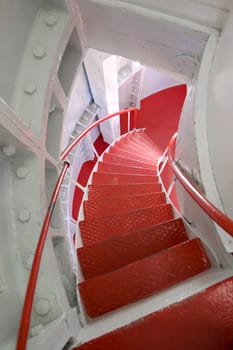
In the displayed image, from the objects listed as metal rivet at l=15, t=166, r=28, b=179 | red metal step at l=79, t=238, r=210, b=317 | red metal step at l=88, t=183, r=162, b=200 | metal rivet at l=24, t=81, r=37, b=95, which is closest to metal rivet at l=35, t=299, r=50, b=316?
red metal step at l=79, t=238, r=210, b=317

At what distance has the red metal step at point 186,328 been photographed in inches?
44.1

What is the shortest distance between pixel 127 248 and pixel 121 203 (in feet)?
3.26

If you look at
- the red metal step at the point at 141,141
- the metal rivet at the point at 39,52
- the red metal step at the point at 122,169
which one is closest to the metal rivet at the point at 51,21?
the metal rivet at the point at 39,52

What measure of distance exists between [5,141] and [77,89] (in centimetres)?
336

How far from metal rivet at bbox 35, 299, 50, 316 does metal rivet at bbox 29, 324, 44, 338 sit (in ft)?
0.20

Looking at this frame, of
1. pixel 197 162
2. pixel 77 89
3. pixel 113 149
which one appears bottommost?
pixel 197 162

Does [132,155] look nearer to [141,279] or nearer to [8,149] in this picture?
[141,279]

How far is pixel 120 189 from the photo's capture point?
373 cm

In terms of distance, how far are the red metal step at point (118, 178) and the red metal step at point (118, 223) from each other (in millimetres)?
1068

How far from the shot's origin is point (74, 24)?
2.16m

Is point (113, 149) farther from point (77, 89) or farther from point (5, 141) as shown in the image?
point (5, 141)

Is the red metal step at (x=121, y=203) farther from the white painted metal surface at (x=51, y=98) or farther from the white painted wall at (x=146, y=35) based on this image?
the white painted wall at (x=146, y=35)

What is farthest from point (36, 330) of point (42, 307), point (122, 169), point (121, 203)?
point (122, 169)

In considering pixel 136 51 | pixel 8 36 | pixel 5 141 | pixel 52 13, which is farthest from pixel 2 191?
pixel 136 51
